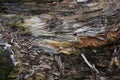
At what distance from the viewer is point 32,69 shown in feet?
16.9

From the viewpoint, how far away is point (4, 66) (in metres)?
5.03

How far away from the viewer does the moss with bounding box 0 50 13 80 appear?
4.96 m

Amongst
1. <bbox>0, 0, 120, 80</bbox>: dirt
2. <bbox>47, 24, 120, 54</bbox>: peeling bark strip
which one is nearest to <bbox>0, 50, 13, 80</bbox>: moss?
<bbox>0, 0, 120, 80</bbox>: dirt

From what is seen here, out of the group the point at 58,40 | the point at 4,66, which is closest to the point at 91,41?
the point at 58,40

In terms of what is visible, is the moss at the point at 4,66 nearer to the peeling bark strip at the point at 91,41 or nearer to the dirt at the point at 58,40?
the dirt at the point at 58,40

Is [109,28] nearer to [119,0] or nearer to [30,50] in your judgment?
[119,0]

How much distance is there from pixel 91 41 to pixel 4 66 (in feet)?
5.01

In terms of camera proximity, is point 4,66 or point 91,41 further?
point 91,41

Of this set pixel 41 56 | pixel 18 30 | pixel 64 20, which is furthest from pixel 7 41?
pixel 64 20

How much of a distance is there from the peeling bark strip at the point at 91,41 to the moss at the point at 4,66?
2.78ft

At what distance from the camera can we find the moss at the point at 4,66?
4.96 metres

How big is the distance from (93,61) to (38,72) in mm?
937

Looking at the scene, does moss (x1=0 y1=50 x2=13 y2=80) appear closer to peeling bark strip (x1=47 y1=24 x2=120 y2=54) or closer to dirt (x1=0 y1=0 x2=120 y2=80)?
dirt (x1=0 y1=0 x2=120 y2=80)

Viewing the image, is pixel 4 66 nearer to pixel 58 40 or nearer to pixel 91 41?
pixel 58 40
